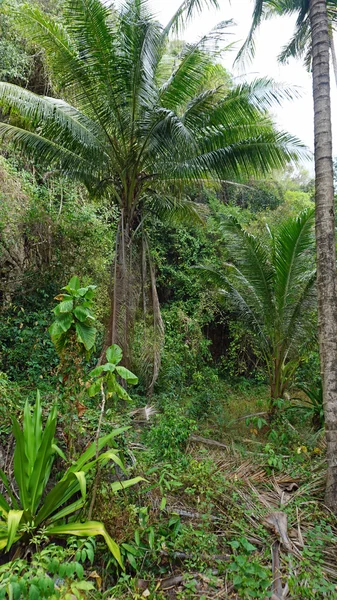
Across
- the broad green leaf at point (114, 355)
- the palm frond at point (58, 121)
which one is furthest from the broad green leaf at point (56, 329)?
the palm frond at point (58, 121)

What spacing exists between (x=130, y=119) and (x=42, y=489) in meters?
5.41

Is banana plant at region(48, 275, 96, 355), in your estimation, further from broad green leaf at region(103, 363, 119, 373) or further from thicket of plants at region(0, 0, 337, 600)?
broad green leaf at region(103, 363, 119, 373)

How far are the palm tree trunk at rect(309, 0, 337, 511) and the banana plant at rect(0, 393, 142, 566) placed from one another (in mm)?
2145

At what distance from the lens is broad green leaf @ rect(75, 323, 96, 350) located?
3.18 metres

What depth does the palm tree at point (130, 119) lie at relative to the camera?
5.52m

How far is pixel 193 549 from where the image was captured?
309 centimetres

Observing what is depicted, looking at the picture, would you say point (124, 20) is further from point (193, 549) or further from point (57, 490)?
point (193, 549)

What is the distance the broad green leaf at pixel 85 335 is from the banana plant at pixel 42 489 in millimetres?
626

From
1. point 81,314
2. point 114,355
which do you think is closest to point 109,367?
point 114,355

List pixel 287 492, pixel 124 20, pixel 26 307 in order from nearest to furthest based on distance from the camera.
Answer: pixel 287 492
pixel 124 20
pixel 26 307

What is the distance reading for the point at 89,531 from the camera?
106 inches

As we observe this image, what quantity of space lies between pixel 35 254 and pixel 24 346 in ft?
5.83

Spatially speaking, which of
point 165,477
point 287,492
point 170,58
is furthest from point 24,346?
point 170,58

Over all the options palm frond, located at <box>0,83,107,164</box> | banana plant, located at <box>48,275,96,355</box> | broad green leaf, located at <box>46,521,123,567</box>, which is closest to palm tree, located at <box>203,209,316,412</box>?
palm frond, located at <box>0,83,107,164</box>
